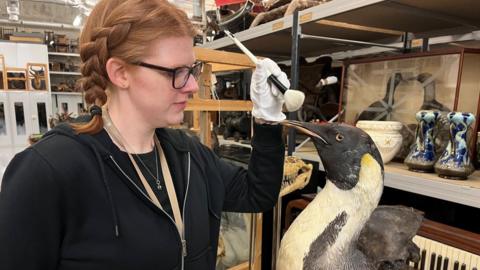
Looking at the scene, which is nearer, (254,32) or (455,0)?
(455,0)

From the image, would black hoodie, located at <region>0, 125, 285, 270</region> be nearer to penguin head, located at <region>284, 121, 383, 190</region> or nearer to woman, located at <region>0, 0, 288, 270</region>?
woman, located at <region>0, 0, 288, 270</region>

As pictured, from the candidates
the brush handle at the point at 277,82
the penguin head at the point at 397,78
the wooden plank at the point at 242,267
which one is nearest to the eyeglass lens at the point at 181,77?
the brush handle at the point at 277,82

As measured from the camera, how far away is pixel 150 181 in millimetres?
808

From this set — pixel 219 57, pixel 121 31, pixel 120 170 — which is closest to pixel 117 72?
pixel 121 31

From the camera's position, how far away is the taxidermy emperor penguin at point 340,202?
2.56 feet

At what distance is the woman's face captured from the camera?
2.40 ft

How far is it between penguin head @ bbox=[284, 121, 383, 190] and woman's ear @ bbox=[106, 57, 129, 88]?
42cm

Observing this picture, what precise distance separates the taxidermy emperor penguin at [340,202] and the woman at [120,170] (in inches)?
8.1

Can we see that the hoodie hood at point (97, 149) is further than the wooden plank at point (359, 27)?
No

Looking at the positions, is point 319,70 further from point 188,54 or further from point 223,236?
point 188,54

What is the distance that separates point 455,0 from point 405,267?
0.89 m

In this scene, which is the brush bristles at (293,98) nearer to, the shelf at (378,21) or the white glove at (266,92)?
the white glove at (266,92)

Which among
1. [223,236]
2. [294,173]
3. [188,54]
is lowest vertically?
[223,236]

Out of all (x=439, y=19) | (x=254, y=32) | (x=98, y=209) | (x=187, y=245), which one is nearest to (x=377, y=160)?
(x=187, y=245)
